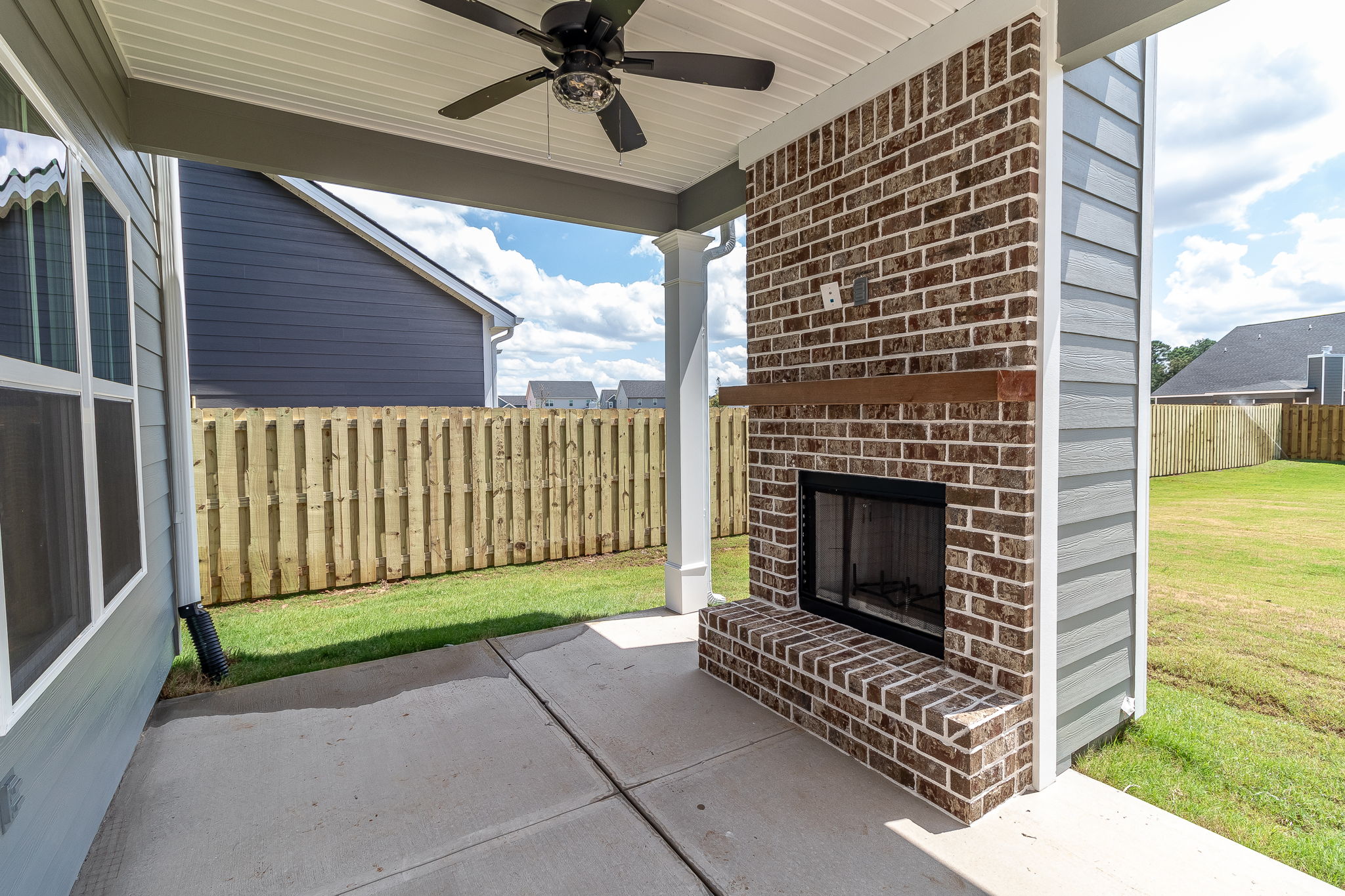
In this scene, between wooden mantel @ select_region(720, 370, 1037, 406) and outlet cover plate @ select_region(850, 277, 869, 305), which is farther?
outlet cover plate @ select_region(850, 277, 869, 305)

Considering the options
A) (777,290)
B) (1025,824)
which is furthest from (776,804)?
(777,290)

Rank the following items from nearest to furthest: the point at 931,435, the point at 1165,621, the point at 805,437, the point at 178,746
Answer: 1. the point at 931,435
2. the point at 178,746
3. the point at 805,437
4. the point at 1165,621

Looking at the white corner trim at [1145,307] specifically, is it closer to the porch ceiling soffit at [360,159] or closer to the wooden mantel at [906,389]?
the wooden mantel at [906,389]

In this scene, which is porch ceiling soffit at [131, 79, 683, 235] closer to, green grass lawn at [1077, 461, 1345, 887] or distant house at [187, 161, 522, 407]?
green grass lawn at [1077, 461, 1345, 887]

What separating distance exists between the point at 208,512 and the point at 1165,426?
36.6 feet

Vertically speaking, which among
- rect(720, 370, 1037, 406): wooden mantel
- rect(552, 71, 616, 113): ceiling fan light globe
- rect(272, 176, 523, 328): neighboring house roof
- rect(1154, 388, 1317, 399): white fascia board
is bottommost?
rect(720, 370, 1037, 406): wooden mantel

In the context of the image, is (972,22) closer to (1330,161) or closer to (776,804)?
(1330,161)

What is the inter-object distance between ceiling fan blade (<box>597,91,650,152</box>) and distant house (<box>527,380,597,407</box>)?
2701 cm

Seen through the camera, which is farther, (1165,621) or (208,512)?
(208,512)

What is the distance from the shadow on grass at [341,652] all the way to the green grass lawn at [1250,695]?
10.3ft

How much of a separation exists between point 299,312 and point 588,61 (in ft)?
19.5

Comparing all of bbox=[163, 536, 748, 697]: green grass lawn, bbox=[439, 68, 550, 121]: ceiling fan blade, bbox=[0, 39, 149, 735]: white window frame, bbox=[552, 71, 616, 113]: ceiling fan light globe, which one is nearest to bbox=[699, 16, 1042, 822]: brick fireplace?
bbox=[552, 71, 616, 113]: ceiling fan light globe

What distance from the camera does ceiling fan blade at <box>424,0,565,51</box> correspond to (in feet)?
6.15

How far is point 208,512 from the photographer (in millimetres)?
4543
